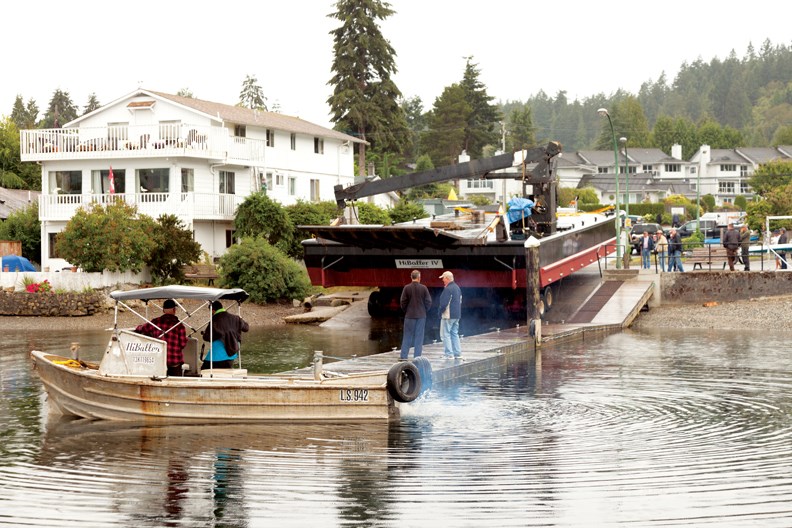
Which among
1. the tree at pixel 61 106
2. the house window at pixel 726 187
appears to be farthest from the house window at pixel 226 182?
the house window at pixel 726 187

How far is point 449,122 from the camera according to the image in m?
118

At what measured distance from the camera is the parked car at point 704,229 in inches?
2571

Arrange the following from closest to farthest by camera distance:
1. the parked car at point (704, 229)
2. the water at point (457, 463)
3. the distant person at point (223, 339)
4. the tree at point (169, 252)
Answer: the water at point (457, 463) → the distant person at point (223, 339) → the tree at point (169, 252) → the parked car at point (704, 229)

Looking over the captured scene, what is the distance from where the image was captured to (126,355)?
16906mm

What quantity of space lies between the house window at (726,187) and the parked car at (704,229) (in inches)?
2433

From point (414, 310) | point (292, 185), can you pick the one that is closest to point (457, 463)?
point (414, 310)

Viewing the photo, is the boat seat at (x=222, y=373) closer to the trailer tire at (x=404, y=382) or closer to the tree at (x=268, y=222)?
the trailer tire at (x=404, y=382)

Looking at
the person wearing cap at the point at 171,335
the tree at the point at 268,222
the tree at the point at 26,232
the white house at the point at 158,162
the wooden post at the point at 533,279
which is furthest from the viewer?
the tree at the point at 26,232

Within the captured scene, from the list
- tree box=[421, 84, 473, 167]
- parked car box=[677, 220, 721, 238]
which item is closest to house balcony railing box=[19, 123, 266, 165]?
parked car box=[677, 220, 721, 238]

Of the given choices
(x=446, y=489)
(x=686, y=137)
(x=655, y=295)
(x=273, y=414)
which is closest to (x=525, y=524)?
(x=446, y=489)

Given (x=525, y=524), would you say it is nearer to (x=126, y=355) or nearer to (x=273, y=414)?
(x=273, y=414)

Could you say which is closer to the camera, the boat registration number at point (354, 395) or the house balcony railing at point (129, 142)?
the boat registration number at point (354, 395)

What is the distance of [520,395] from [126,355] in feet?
21.3

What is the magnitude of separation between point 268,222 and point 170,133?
594cm
